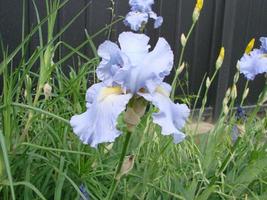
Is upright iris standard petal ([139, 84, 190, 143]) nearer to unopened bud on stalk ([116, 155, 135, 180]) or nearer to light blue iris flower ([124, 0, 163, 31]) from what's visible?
unopened bud on stalk ([116, 155, 135, 180])

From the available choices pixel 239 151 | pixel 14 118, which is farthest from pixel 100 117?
pixel 239 151

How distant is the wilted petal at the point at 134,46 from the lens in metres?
1.22

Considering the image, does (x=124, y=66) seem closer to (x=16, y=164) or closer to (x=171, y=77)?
(x=16, y=164)

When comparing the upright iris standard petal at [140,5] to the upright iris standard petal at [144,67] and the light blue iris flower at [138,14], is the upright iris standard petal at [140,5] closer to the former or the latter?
the light blue iris flower at [138,14]

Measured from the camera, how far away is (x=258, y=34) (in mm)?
4879

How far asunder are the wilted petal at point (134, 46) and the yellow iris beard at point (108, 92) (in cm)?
8

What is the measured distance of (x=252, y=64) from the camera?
6.82ft

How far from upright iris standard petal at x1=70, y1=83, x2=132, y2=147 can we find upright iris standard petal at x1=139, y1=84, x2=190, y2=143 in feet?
0.22

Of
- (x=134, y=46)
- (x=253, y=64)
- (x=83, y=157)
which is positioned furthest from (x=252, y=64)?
(x=134, y=46)

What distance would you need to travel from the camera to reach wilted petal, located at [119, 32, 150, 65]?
1.22 meters

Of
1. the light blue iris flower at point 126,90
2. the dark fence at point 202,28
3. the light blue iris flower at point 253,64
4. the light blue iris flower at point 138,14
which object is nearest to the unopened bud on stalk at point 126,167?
the light blue iris flower at point 126,90

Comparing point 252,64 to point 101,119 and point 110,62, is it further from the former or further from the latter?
point 101,119

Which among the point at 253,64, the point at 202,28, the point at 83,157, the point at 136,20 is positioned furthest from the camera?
the point at 202,28

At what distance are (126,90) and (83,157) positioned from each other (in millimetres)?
730
